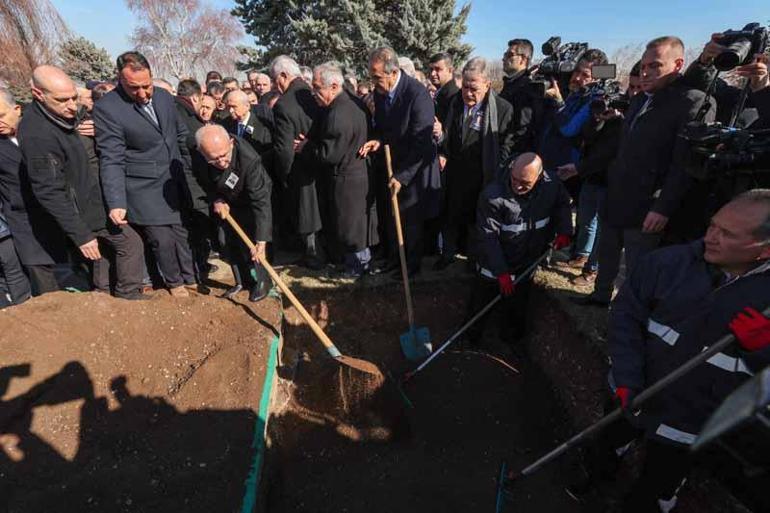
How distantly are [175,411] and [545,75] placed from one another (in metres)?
4.93

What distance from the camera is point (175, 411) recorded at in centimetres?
305

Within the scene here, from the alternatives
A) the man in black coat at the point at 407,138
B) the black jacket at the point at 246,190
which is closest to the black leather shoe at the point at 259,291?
the black jacket at the point at 246,190

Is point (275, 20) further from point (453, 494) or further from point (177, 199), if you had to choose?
point (453, 494)

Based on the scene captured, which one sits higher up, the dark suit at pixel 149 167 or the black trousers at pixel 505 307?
the dark suit at pixel 149 167

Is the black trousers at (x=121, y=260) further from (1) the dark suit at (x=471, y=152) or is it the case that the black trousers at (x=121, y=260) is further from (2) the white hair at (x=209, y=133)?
(1) the dark suit at (x=471, y=152)

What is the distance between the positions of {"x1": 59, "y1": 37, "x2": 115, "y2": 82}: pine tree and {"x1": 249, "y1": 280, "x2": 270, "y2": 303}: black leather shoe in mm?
18500

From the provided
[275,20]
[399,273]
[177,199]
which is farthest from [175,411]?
[275,20]

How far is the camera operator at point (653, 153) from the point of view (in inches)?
108

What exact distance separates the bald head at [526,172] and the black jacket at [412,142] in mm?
1037

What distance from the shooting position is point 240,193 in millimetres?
3812

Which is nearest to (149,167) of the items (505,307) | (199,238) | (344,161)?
(199,238)

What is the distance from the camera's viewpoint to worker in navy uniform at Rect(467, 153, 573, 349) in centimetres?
327

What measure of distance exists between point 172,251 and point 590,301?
4.11 metres

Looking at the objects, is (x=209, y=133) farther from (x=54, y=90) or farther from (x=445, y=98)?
(x=445, y=98)
